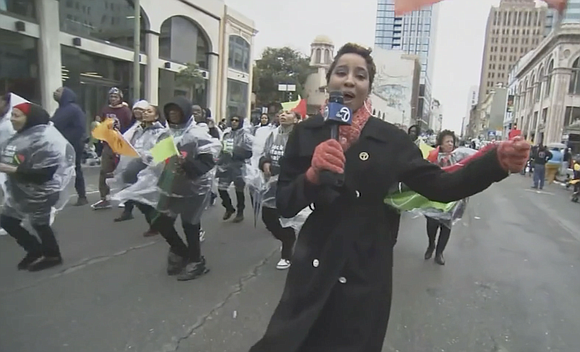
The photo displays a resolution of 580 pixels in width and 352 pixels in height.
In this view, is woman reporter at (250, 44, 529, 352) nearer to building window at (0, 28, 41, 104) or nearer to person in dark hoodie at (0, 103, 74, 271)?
person in dark hoodie at (0, 103, 74, 271)

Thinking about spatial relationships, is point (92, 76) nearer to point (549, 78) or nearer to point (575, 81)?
point (575, 81)

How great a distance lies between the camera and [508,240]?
23.9ft

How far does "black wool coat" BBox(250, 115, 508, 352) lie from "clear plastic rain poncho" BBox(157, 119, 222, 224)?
2.54 meters

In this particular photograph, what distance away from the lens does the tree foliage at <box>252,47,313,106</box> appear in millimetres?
50719

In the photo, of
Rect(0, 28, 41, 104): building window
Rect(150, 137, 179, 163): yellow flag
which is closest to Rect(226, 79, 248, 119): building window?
Rect(0, 28, 41, 104): building window

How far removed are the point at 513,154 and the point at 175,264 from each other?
3.61 m

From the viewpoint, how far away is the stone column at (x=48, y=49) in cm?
1497

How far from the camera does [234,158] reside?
7.20 m

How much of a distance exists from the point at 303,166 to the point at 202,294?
8.14 feet

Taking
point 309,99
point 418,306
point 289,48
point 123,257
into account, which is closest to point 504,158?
point 418,306

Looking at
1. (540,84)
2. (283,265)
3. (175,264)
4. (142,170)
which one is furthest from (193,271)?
(540,84)

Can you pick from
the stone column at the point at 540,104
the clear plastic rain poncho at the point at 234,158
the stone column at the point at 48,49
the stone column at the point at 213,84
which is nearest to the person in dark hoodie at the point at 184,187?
the clear plastic rain poncho at the point at 234,158

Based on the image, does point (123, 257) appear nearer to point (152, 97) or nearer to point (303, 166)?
point (303, 166)

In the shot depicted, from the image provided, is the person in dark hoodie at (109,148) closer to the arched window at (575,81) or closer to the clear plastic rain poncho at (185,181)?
the clear plastic rain poncho at (185,181)
